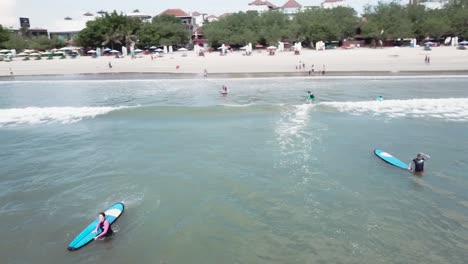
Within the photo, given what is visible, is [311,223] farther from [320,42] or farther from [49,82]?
[320,42]

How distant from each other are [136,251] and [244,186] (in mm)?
5204

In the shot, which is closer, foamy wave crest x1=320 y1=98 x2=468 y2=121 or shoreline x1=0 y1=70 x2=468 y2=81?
foamy wave crest x1=320 y1=98 x2=468 y2=121

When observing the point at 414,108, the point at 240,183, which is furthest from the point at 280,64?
the point at 240,183

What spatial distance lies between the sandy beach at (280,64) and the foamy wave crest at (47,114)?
68.8 ft

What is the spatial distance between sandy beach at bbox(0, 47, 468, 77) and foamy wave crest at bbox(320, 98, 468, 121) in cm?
1642

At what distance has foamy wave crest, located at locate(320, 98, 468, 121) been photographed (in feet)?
80.2

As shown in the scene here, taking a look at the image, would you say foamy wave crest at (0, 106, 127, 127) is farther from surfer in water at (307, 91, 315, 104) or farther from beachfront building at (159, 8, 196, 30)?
beachfront building at (159, 8, 196, 30)

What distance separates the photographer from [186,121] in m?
24.9

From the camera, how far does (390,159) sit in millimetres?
15656

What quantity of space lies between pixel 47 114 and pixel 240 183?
67.9 ft

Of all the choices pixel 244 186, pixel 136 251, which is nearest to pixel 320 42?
pixel 244 186

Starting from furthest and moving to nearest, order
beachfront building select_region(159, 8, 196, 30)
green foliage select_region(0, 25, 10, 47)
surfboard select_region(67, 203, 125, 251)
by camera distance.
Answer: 1. beachfront building select_region(159, 8, 196, 30)
2. green foliage select_region(0, 25, 10, 47)
3. surfboard select_region(67, 203, 125, 251)

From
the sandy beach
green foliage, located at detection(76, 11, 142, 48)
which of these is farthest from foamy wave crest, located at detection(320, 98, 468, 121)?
green foliage, located at detection(76, 11, 142, 48)

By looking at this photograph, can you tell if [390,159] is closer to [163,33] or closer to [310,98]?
[310,98]
